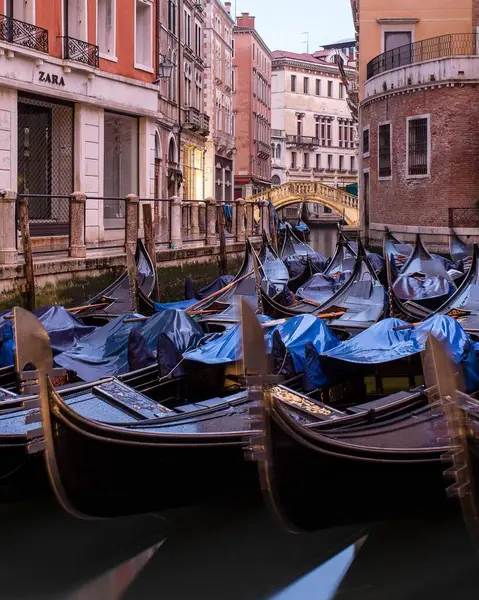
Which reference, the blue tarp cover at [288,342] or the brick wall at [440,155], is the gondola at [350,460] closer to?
the blue tarp cover at [288,342]

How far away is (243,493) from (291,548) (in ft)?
1.35

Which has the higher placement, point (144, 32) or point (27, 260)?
point (144, 32)

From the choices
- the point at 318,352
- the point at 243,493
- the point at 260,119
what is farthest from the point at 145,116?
the point at 260,119

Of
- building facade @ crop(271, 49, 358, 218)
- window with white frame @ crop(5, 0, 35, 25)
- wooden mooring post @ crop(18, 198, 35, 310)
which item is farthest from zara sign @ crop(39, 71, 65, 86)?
building facade @ crop(271, 49, 358, 218)

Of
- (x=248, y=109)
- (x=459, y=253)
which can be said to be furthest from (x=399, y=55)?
(x=248, y=109)

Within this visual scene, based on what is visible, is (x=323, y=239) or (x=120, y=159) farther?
(x=323, y=239)

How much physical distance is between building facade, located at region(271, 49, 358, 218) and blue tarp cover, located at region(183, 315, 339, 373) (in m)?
29.1

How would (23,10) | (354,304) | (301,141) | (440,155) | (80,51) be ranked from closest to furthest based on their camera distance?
(354,304)
(23,10)
(80,51)
(440,155)
(301,141)

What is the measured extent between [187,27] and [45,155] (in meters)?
8.56

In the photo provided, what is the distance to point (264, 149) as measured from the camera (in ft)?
101

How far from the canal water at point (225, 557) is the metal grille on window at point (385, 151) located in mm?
11297

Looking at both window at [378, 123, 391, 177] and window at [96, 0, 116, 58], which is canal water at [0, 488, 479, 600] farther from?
window at [378, 123, 391, 177]

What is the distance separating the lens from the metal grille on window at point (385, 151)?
48.6 ft

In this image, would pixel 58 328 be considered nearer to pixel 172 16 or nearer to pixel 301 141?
pixel 172 16
